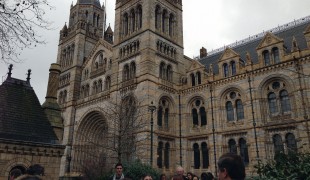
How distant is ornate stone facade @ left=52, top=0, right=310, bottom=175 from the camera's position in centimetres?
2405

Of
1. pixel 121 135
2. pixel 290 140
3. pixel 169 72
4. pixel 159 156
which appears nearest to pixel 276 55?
pixel 290 140

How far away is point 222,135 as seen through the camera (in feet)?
88.9

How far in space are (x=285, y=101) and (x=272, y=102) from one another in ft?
3.75

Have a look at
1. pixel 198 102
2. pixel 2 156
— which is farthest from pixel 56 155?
pixel 198 102

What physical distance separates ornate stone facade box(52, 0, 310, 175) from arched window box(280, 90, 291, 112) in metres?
0.08

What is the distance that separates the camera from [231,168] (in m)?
3.46

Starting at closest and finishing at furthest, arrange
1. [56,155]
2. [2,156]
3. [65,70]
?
[2,156]
[56,155]
[65,70]

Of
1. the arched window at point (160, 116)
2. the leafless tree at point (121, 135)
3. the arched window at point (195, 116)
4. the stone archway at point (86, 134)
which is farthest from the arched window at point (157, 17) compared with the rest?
the stone archway at point (86, 134)

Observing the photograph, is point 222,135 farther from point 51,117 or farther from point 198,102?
point 51,117

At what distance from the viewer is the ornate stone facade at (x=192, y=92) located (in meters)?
24.0

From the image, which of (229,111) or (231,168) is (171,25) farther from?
(231,168)

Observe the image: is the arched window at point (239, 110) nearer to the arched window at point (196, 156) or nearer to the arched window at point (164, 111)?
the arched window at point (196, 156)

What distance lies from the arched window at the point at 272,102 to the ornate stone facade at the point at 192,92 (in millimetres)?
89

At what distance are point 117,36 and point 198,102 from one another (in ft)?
41.0
